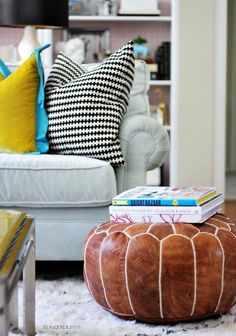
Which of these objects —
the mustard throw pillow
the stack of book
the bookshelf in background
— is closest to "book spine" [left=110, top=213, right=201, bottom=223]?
the stack of book

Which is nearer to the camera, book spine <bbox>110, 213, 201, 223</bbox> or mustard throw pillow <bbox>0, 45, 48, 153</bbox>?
book spine <bbox>110, 213, 201, 223</bbox>

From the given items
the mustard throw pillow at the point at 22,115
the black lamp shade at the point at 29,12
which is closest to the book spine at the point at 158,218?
the mustard throw pillow at the point at 22,115

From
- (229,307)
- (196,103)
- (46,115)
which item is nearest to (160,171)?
(196,103)

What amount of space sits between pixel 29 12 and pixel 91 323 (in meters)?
2.51

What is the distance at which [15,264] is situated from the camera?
1.50 metres

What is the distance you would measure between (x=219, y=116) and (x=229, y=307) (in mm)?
3783

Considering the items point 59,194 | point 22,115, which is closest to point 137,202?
point 59,194

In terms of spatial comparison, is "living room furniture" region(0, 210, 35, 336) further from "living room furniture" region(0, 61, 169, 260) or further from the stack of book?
"living room furniture" region(0, 61, 169, 260)

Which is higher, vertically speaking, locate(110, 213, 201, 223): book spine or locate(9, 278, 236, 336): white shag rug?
locate(110, 213, 201, 223): book spine

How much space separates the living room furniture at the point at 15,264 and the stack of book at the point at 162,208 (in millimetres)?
384

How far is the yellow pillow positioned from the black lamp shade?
Result: 1.22m

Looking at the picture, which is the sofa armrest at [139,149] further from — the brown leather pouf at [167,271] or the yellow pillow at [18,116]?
the brown leather pouf at [167,271]

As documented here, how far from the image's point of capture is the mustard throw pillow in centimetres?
317

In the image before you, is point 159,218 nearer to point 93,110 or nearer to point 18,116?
point 93,110
